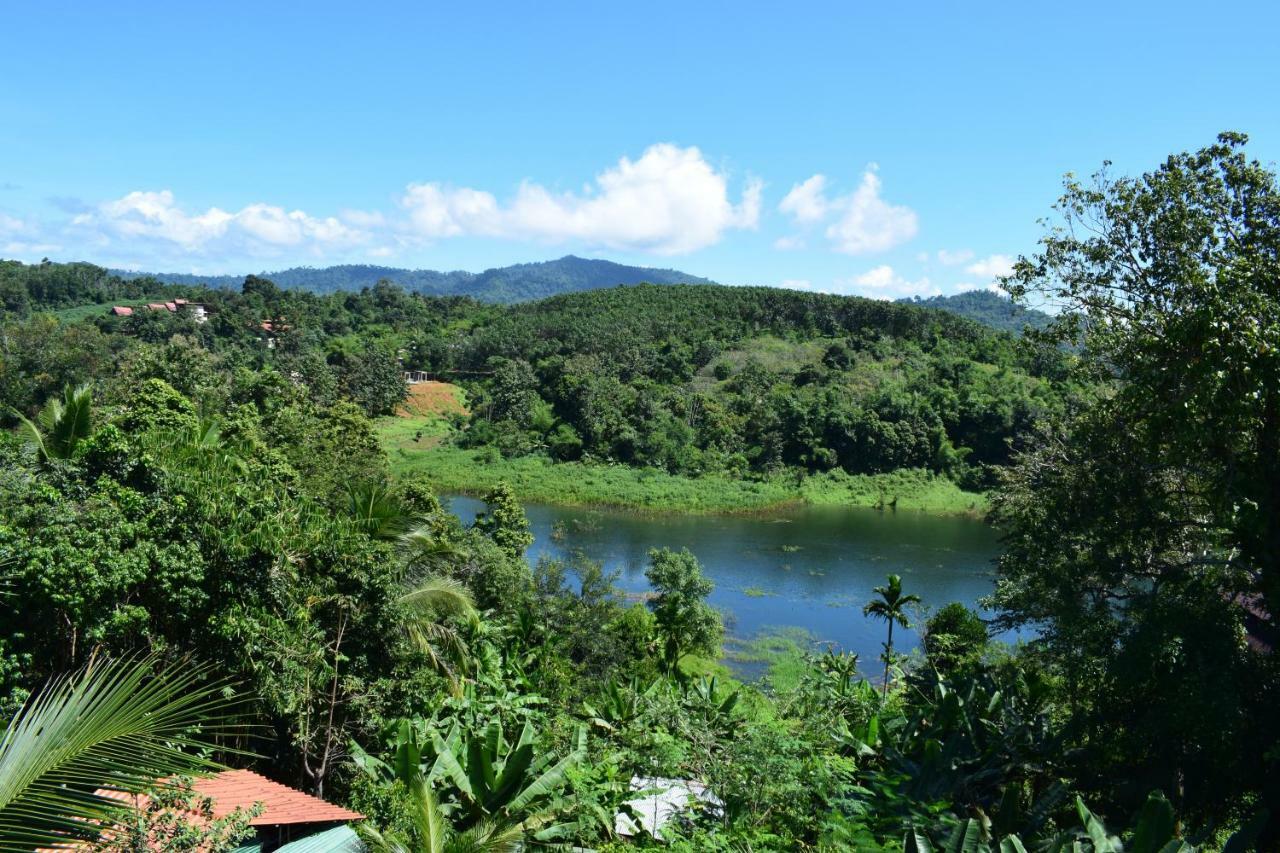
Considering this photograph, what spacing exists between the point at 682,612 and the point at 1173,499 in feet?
38.9

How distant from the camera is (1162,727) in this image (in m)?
7.94

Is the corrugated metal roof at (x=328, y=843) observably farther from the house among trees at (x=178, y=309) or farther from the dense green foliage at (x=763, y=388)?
the house among trees at (x=178, y=309)

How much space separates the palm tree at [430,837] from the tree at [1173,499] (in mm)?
6069

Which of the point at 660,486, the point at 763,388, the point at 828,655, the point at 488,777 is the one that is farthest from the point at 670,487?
the point at 488,777

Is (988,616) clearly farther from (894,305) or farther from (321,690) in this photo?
(894,305)

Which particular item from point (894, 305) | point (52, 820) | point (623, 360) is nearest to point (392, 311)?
point (623, 360)

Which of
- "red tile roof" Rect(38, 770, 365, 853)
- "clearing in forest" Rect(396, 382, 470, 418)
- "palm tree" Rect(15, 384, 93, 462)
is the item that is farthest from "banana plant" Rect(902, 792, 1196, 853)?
"clearing in forest" Rect(396, 382, 470, 418)

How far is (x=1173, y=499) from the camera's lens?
9.70 meters

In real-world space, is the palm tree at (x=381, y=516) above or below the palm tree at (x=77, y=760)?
below

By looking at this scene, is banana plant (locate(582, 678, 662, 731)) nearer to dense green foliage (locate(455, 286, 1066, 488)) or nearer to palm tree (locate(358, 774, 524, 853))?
palm tree (locate(358, 774, 524, 853))

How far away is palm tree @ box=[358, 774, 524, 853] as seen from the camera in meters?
5.43

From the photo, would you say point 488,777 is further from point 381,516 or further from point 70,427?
point 70,427

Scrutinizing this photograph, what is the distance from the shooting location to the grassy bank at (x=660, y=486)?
42.0 metres

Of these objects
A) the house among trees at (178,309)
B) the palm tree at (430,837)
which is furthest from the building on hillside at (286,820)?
the house among trees at (178,309)
